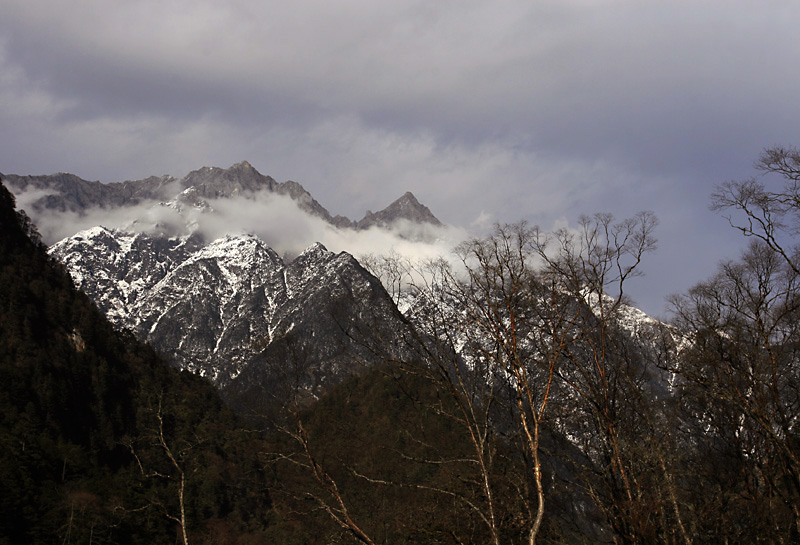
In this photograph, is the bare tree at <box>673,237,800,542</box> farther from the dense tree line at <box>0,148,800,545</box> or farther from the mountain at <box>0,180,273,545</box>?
the mountain at <box>0,180,273,545</box>

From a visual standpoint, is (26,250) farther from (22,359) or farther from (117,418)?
(117,418)

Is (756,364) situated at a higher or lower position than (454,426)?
lower

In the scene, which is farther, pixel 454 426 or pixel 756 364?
pixel 454 426

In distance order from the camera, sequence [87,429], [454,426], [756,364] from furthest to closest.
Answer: [87,429] < [454,426] < [756,364]

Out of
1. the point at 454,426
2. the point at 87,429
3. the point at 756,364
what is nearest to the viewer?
the point at 756,364

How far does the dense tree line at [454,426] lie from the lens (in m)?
9.18

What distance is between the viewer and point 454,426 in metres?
74.1

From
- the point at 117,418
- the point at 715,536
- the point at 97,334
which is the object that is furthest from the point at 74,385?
the point at 715,536

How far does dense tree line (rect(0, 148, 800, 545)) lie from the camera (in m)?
9.18

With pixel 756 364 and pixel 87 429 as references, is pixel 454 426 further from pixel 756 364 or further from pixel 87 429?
pixel 87 429

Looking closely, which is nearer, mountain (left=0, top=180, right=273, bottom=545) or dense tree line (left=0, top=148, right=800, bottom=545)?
dense tree line (left=0, top=148, right=800, bottom=545)

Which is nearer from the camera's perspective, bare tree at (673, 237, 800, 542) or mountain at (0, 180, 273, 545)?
bare tree at (673, 237, 800, 542)

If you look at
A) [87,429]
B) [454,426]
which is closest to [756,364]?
[454,426]

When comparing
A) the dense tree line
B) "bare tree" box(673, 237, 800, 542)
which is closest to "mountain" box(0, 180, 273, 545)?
→ the dense tree line
